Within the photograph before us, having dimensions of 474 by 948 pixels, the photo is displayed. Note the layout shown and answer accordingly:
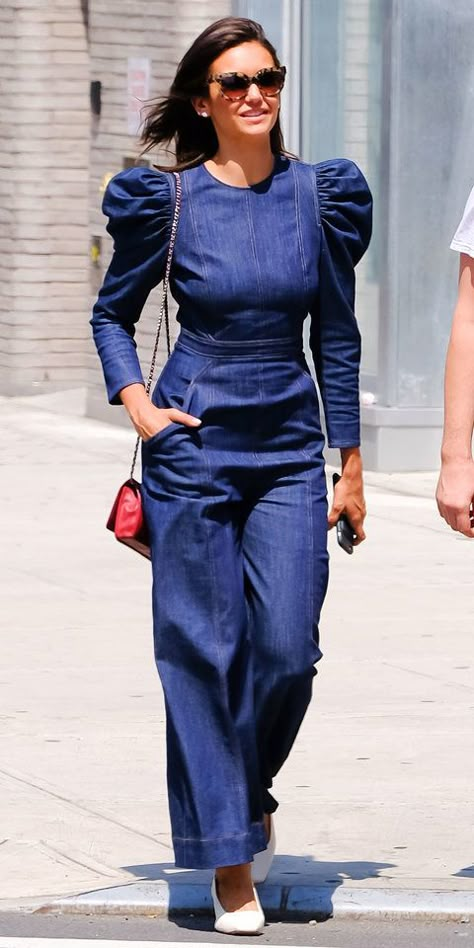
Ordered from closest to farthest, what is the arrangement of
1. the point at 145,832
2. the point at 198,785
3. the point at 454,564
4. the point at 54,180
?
the point at 198,785 < the point at 145,832 < the point at 454,564 < the point at 54,180

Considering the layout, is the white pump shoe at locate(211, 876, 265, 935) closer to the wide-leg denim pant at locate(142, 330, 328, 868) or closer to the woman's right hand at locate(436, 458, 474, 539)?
the wide-leg denim pant at locate(142, 330, 328, 868)

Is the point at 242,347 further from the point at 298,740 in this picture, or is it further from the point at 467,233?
the point at 298,740

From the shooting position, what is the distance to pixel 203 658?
17.0 ft

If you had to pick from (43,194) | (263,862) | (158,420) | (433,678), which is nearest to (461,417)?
(158,420)

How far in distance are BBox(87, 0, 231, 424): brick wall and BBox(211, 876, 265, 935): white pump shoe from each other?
831 centimetres

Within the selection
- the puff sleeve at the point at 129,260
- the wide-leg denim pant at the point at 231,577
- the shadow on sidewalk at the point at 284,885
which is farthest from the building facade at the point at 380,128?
the wide-leg denim pant at the point at 231,577

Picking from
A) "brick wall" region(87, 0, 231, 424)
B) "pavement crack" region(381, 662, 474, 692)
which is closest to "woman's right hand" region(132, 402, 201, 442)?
"pavement crack" region(381, 662, 474, 692)

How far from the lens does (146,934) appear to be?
533 cm

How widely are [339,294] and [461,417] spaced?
1.44 ft

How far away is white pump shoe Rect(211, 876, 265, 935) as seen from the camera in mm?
5270

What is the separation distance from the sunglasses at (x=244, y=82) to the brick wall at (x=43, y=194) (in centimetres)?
1066

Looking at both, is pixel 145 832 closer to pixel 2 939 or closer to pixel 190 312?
pixel 2 939

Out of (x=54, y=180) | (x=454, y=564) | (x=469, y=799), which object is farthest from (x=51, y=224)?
(x=469, y=799)

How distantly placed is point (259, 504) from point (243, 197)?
2.14ft
